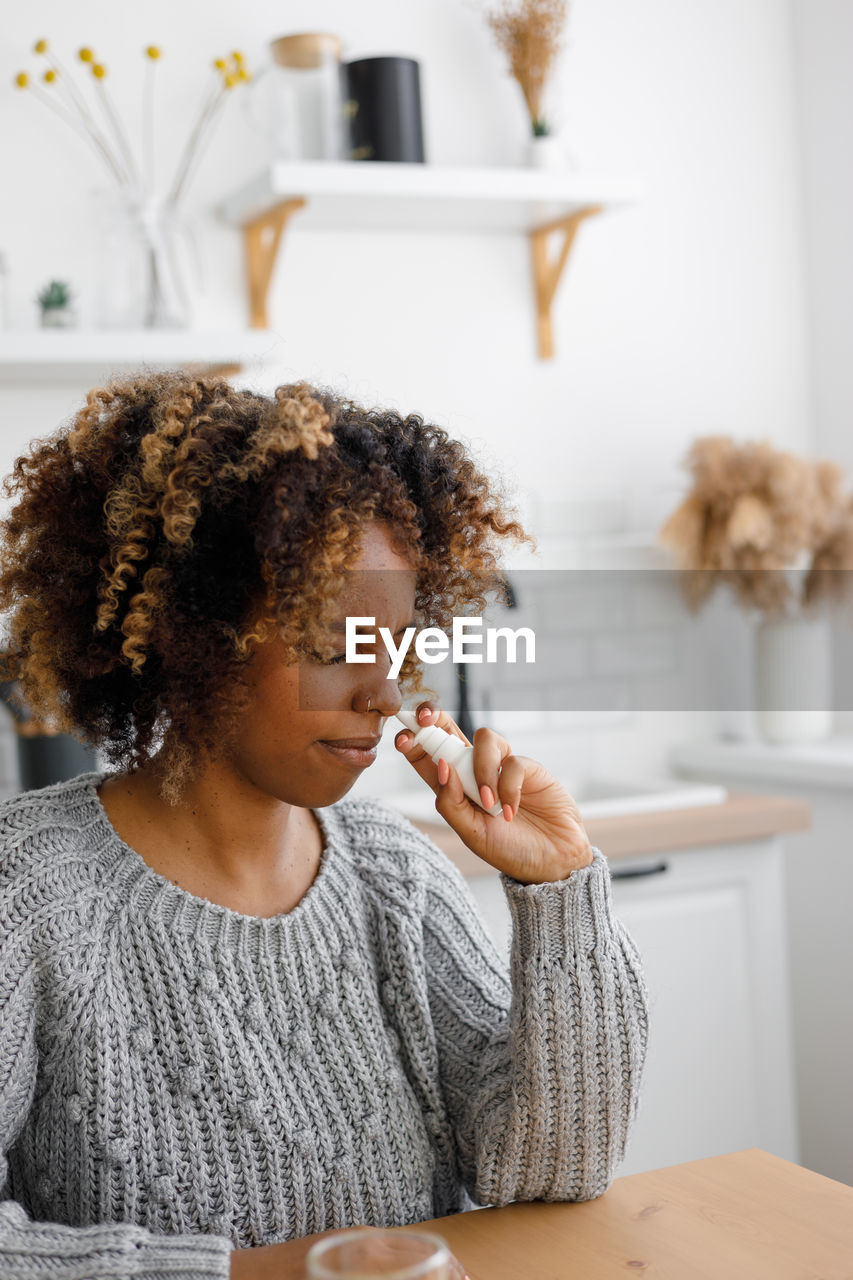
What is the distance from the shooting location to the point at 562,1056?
1051 mm

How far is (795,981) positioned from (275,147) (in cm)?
178

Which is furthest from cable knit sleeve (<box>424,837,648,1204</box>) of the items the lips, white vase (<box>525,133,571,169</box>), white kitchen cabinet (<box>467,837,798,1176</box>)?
white vase (<box>525,133,571,169</box>)

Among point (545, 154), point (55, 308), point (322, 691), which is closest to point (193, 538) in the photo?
point (322, 691)

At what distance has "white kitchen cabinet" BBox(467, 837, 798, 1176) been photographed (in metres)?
2.12

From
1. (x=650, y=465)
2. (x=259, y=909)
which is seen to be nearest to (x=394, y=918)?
(x=259, y=909)

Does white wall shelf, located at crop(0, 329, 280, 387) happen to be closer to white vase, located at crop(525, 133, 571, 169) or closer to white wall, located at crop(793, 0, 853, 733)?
white vase, located at crop(525, 133, 571, 169)

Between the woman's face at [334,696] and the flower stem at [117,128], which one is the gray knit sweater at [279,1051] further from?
the flower stem at [117,128]

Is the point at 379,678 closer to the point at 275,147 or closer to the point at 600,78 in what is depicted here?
the point at 275,147

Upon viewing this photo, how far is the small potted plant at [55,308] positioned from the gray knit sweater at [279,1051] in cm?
122

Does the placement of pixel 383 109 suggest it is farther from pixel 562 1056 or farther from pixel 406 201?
pixel 562 1056

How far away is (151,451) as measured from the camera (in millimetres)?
964

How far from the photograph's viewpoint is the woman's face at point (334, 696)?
992mm

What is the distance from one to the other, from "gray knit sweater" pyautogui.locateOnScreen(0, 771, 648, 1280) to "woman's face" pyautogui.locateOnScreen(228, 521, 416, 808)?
144 mm

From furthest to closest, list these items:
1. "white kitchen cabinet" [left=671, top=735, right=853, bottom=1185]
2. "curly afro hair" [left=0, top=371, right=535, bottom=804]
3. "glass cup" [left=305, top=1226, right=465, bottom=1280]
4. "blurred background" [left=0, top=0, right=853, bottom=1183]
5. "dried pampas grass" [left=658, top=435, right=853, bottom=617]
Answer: "dried pampas grass" [left=658, top=435, right=853, bottom=617] → "white kitchen cabinet" [left=671, top=735, right=853, bottom=1185] → "blurred background" [left=0, top=0, right=853, bottom=1183] → "curly afro hair" [left=0, top=371, right=535, bottom=804] → "glass cup" [left=305, top=1226, right=465, bottom=1280]
